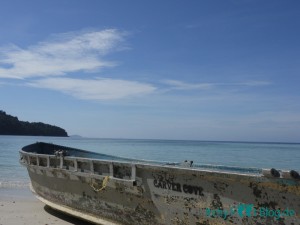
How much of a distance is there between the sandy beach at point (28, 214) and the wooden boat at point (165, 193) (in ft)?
1.12

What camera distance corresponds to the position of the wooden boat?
4477 mm

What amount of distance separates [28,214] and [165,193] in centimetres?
437

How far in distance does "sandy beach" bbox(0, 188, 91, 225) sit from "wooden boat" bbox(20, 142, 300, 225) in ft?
1.12

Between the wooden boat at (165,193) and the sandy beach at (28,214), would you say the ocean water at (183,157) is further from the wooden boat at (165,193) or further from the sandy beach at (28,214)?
the sandy beach at (28,214)

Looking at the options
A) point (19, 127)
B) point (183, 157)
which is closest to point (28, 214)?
point (183, 157)

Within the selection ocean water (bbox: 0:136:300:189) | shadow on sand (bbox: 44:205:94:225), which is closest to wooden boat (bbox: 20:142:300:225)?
shadow on sand (bbox: 44:205:94:225)

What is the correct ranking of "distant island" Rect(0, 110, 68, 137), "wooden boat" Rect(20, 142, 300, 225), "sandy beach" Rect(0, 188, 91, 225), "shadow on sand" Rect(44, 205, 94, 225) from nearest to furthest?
"wooden boat" Rect(20, 142, 300, 225)
"shadow on sand" Rect(44, 205, 94, 225)
"sandy beach" Rect(0, 188, 91, 225)
"distant island" Rect(0, 110, 68, 137)

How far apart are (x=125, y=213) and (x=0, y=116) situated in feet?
394

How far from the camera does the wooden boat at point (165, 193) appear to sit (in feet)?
14.7

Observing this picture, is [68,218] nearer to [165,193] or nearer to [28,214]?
[28,214]

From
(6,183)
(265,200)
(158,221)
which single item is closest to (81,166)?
(158,221)

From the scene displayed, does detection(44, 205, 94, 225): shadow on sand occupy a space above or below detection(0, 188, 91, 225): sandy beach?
above

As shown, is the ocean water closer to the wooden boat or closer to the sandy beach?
the wooden boat

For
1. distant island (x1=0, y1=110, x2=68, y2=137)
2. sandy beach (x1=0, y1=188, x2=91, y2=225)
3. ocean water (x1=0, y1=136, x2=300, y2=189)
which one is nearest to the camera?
sandy beach (x1=0, y1=188, x2=91, y2=225)
